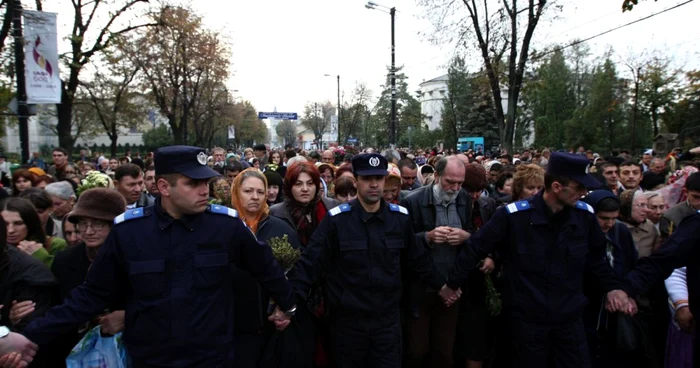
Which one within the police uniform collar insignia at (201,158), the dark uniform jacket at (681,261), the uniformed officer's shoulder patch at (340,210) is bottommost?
the dark uniform jacket at (681,261)

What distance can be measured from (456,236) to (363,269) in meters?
0.94

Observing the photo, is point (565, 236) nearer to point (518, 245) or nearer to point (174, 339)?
point (518, 245)

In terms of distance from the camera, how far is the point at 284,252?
3.34 metres

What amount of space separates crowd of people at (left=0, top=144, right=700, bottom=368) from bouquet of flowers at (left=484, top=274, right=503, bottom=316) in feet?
0.05

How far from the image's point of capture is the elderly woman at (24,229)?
3.40m

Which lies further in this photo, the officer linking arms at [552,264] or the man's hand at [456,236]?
the man's hand at [456,236]

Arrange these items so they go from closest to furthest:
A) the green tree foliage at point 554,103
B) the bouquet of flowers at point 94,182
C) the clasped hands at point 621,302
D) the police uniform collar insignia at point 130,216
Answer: the police uniform collar insignia at point 130,216, the clasped hands at point 621,302, the bouquet of flowers at point 94,182, the green tree foliage at point 554,103

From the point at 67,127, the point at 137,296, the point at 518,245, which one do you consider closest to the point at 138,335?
the point at 137,296

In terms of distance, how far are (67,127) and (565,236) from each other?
2261 centimetres

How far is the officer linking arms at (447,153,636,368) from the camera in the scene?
3422 mm

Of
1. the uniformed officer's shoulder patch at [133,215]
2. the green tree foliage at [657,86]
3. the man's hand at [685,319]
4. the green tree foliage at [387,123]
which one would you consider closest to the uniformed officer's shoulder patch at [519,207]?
the man's hand at [685,319]

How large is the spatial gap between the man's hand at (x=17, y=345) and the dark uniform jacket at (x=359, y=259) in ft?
5.25

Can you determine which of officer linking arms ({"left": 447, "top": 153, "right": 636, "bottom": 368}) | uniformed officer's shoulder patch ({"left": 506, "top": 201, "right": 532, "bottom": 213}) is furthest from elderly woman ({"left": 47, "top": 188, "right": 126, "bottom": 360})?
uniformed officer's shoulder patch ({"left": 506, "top": 201, "right": 532, "bottom": 213})

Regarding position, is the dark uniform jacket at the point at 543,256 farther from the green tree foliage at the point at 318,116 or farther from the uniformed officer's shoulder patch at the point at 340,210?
the green tree foliage at the point at 318,116
